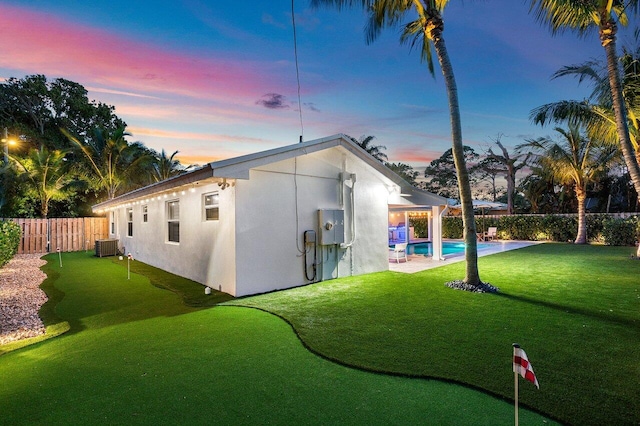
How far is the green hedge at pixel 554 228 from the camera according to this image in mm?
17016

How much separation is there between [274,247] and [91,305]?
13.6ft

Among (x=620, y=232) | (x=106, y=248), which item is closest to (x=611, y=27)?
(x=620, y=232)

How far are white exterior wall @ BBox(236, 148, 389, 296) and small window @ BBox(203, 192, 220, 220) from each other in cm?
118

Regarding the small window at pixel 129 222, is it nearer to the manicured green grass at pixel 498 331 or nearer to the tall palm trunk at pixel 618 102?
the manicured green grass at pixel 498 331

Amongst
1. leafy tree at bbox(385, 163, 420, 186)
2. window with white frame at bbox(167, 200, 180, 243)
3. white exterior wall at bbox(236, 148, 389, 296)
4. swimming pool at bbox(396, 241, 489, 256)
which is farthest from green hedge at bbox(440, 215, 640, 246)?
window with white frame at bbox(167, 200, 180, 243)

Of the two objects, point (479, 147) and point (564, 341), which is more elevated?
point (479, 147)

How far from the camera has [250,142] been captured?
1973 cm

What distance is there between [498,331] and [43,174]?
25069mm

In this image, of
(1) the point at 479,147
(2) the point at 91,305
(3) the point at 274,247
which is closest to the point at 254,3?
(3) the point at 274,247

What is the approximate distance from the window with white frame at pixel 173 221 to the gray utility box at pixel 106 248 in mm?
7417

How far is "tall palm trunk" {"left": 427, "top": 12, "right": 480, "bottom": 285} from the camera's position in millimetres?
7871

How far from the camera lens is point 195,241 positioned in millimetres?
9180

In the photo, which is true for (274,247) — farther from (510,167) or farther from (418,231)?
(510,167)

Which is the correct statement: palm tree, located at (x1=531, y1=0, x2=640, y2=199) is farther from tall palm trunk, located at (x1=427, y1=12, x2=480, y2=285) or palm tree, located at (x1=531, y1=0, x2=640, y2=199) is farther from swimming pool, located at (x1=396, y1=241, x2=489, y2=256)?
swimming pool, located at (x1=396, y1=241, x2=489, y2=256)
